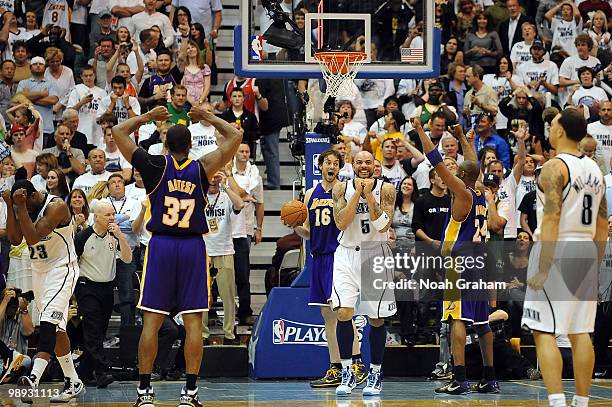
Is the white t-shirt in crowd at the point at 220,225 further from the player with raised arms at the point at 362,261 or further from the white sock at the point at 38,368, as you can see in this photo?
the white sock at the point at 38,368

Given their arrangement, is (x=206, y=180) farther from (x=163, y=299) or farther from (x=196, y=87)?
(x=196, y=87)

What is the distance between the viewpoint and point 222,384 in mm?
13422

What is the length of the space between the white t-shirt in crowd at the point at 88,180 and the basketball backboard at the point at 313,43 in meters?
3.25

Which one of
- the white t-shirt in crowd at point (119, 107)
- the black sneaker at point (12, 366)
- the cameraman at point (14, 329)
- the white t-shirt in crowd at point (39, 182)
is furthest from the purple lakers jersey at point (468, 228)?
the white t-shirt in crowd at point (119, 107)

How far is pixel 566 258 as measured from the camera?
8.91 m

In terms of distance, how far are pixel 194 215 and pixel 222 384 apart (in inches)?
155

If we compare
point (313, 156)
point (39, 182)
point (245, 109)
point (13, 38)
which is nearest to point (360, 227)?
point (313, 156)

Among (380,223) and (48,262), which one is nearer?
(48,262)

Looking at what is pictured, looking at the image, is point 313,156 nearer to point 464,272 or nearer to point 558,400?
point 464,272

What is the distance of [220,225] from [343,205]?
305cm

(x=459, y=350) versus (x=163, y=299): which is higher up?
(x=163, y=299)

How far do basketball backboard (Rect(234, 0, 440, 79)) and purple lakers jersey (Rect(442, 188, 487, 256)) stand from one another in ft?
7.25

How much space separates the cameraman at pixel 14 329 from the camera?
13.0 meters

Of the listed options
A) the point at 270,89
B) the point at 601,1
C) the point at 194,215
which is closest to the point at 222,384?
the point at 194,215
